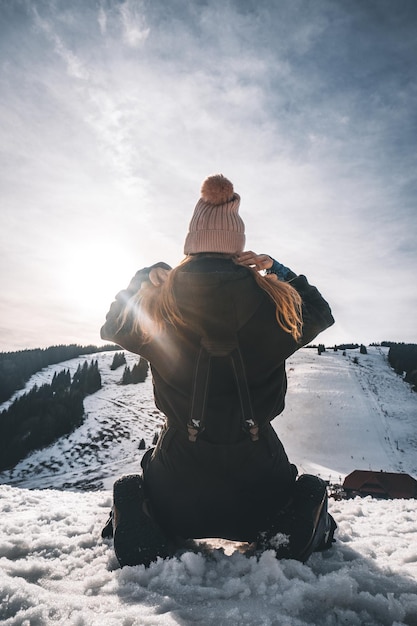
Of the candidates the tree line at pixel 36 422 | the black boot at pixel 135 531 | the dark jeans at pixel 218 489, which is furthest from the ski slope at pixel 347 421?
the black boot at pixel 135 531

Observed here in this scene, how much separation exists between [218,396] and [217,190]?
1501 millimetres

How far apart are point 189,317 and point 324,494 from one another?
1.54m

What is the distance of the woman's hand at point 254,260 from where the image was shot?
2193 millimetres

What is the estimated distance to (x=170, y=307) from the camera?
2020mm

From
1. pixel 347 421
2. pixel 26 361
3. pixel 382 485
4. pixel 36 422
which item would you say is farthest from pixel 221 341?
pixel 26 361

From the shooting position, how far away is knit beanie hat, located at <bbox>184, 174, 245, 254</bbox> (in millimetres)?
2406

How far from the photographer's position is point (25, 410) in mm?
58031

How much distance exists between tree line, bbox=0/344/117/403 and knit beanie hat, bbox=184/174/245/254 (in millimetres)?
83637

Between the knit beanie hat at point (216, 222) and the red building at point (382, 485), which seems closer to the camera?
the knit beanie hat at point (216, 222)

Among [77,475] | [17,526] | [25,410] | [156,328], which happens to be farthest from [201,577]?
[25,410]

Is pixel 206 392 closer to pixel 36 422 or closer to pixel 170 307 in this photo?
pixel 170 307

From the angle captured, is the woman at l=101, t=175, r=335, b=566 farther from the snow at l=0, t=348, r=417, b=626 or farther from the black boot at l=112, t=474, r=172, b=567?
the snow at l=0, t=348, r=417, b=626

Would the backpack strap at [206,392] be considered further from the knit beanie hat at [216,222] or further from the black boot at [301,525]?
the knit beanie hat at [216,222]

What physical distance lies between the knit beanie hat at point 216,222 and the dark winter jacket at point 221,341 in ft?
1.00
